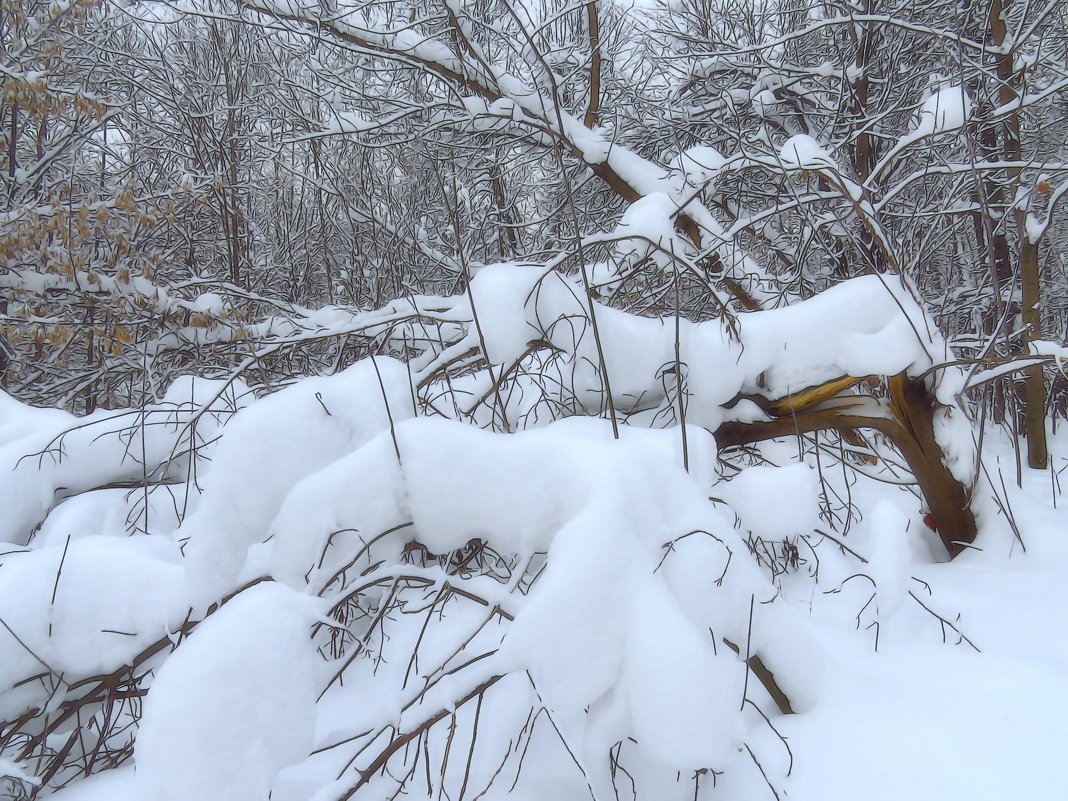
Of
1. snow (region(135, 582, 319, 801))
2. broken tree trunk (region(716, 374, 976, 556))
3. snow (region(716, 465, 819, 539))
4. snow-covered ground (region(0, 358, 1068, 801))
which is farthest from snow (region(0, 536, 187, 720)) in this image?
broken tree trunk (region(716, 374, 976, 556))

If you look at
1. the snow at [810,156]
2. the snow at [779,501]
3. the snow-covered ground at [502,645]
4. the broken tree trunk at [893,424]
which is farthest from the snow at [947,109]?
the snow at [779,501]

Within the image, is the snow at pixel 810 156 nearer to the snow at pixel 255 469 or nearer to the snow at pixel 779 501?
the snow at pixel 779 501

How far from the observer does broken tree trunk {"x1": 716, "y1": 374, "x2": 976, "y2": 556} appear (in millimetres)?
2463

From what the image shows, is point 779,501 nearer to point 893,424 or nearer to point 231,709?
point 893,424

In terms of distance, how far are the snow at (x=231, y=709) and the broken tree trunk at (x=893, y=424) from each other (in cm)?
179

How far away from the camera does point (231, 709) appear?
1154 mm

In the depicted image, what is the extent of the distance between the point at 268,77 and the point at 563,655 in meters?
7.56

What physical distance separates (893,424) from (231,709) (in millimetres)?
2402

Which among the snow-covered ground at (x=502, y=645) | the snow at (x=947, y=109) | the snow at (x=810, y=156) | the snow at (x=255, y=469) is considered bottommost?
the snow-covered ground at (x=502, y=645)

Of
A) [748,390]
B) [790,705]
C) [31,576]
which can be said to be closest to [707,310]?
[748,390]

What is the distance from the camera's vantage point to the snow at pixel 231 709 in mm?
1112

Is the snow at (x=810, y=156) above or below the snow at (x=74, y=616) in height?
above

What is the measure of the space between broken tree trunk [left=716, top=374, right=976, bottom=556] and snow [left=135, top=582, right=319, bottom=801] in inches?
70.5

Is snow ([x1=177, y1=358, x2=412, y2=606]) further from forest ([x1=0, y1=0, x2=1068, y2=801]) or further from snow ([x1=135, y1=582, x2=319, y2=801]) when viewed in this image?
snow ([x1=135, y1=582, x2=319, y2=801])
